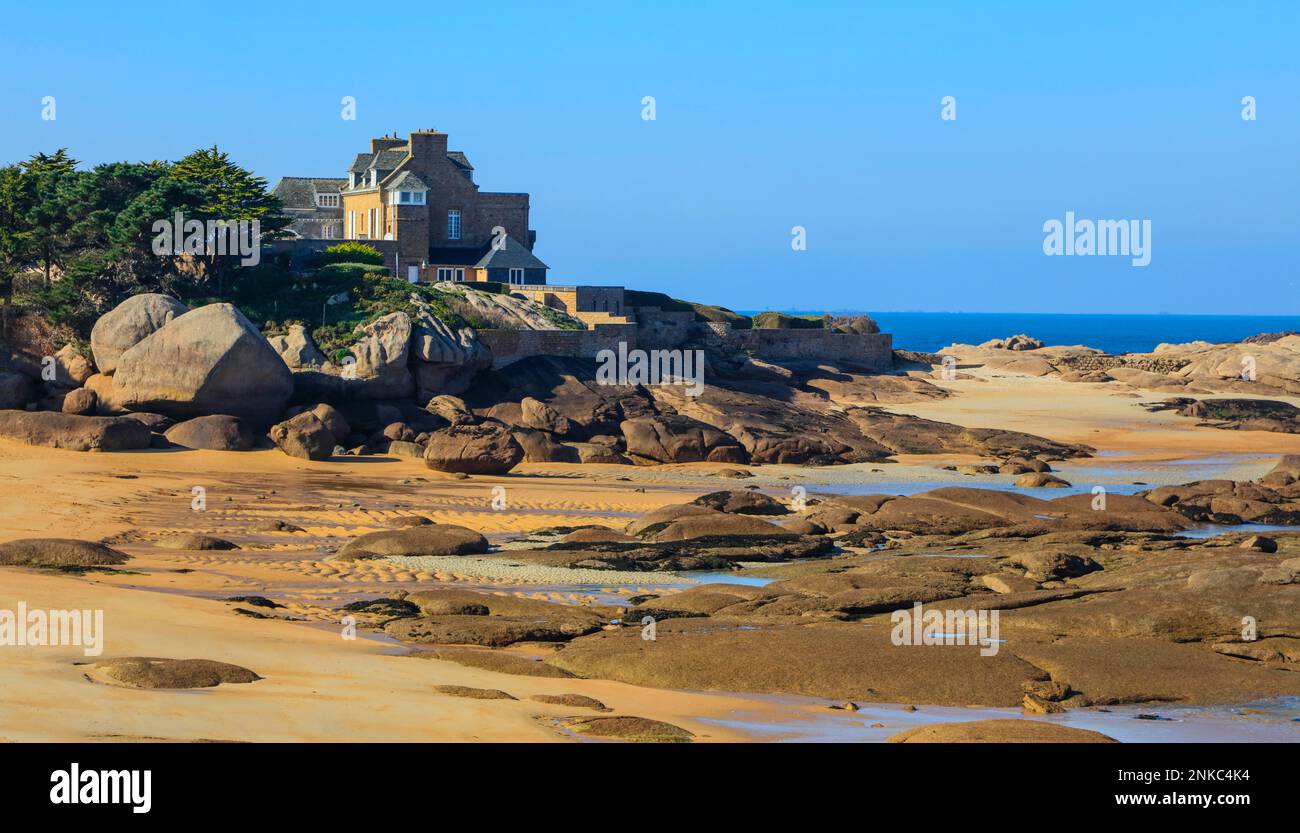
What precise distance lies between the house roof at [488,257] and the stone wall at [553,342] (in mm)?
10580

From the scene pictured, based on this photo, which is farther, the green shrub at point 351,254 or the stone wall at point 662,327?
the stone wall at point 662,327

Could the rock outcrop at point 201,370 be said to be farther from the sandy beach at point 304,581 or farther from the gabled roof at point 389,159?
the gabled roof at point 389,159

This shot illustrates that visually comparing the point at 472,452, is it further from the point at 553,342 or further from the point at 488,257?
the point at 488,257

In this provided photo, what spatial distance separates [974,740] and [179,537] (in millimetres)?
16223

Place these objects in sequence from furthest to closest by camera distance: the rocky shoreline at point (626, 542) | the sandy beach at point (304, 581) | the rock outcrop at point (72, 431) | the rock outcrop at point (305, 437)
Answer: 1. the rock outcrop at point (305, 437)
2. the rock outcrop at point (72, 431)
3. the rocky shoreline at point (626, 542)
4. the sandy beach at point (304, 581)

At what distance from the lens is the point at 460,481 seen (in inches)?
1345

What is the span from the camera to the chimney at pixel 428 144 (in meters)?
59.7

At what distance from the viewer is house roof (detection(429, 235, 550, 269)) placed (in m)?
59.1

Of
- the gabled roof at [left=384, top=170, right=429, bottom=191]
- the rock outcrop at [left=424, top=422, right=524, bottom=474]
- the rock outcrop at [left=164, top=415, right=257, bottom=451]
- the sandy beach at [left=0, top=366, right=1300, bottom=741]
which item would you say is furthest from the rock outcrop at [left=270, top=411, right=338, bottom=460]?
the gabled roof at [left=384, top=170, right=429, bottom=191]

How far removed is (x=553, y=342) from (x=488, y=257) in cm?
1341

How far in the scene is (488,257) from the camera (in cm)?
5931

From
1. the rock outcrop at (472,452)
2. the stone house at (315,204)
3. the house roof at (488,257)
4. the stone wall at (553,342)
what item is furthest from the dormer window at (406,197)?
the rock outcrop at (472,452)
